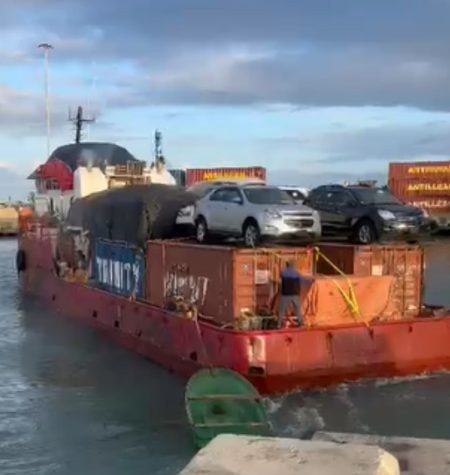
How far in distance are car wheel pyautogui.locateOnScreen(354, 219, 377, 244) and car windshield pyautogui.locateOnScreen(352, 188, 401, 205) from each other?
24.5 inches

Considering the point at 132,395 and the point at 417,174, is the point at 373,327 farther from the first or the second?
the point at 417,174

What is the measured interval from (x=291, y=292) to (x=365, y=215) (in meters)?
8.85

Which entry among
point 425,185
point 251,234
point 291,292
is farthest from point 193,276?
point 425,185

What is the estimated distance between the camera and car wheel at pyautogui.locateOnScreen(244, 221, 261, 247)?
17797 mm

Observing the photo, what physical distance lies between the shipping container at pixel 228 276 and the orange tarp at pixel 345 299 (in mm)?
931

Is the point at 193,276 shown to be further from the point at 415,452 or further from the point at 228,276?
the point at 415,452

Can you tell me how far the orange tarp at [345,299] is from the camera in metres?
13.9

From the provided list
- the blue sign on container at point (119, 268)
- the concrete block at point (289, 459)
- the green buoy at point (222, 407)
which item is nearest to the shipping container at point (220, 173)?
the blue sign on container at point (119, 268)

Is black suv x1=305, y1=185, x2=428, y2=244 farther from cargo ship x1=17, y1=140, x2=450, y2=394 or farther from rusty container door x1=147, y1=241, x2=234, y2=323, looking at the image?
rusty container door x1=147, y1=241, x2=234, y2=323

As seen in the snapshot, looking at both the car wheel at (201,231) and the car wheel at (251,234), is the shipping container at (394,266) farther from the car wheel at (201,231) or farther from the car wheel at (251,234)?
the car wheel at (201,231)

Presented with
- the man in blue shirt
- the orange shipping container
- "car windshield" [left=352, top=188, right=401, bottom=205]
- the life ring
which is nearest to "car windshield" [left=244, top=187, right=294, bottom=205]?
the man in blue shirt

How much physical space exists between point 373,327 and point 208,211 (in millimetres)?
6393

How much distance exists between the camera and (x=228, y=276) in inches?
563

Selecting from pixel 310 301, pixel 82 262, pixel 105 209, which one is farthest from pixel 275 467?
pixel 82 262
